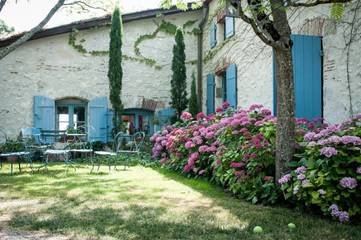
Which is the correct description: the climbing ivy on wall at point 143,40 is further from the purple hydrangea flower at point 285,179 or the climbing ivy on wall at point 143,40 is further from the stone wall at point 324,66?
the purple hydrangea flower at point 285,179

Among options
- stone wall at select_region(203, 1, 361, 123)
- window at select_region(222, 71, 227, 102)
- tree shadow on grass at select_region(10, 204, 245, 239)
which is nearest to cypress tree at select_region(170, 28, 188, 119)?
window at select_region(222, 71, 227, 102)

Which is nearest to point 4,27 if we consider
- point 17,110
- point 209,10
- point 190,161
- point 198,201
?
point 17,110

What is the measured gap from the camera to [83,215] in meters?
4.09

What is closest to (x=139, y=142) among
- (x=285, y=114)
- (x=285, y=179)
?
(x=285, y=114)

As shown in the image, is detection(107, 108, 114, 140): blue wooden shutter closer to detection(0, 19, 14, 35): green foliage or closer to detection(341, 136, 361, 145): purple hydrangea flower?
detection(341, 136, 361, 145): purple hydrangea flower

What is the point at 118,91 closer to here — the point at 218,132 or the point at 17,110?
the point at 17,110

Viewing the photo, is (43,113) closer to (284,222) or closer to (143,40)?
(143,40)

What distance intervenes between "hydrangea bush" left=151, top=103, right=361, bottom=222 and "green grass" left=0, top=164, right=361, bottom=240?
21cm

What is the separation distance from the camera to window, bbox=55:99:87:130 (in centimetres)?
1241

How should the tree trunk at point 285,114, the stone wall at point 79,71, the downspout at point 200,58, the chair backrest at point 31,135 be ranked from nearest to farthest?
the tree trunk at point 285,114 → the chair backrest at point 31,135 → the stone wall at point 79,71 → the downspout at point 200,58

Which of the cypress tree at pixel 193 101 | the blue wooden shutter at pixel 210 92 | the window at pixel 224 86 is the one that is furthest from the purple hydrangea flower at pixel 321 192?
the cypress tree at pixel 193 101

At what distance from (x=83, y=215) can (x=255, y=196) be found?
2.00 metres

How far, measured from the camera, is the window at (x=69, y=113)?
12.4 metres

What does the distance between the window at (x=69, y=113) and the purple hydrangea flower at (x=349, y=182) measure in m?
9.73
